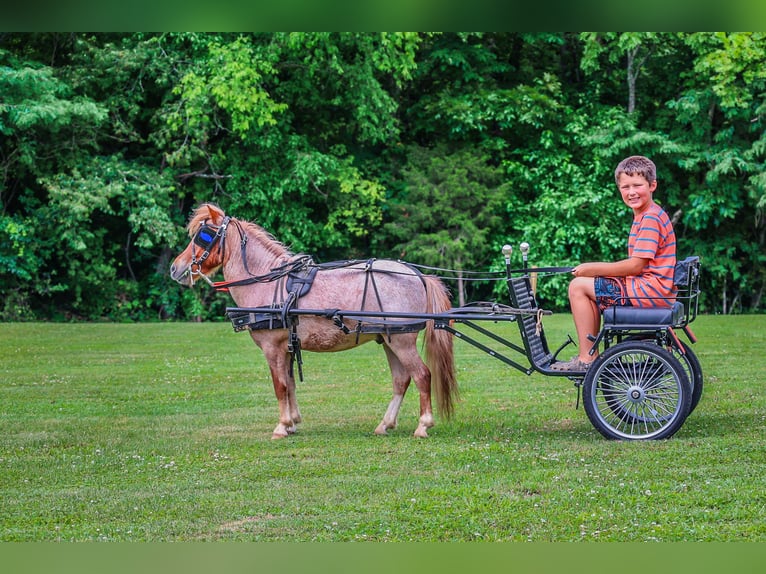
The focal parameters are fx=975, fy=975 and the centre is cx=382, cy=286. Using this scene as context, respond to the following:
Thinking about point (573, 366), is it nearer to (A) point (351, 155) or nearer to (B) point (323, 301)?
(B) point (323, 301)

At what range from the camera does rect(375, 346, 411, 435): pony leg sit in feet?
26.3

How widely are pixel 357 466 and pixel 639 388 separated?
210 cm

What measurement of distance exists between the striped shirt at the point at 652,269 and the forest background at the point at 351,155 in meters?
13.7

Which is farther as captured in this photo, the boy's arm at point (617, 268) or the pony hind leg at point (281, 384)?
the pony hind leg at point (281, 384)

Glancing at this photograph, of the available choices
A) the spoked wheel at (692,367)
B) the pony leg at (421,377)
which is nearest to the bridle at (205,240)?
the pony leg at (421,377)

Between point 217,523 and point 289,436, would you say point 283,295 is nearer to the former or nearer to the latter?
point 289,436

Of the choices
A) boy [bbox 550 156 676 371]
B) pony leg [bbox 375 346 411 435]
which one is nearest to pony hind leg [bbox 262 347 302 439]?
pony leg [bbox 375 346 411 435]

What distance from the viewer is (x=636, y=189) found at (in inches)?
283

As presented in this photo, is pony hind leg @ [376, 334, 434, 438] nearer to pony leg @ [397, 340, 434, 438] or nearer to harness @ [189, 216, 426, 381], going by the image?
pony leg @ [397, 340, 434, 438]

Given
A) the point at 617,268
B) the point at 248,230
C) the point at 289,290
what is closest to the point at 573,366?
the point at 617,268

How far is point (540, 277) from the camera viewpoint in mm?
21688

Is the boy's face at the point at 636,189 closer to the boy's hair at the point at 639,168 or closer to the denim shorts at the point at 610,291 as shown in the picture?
the boy's hair at the point at 639,168

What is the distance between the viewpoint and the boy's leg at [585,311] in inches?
283

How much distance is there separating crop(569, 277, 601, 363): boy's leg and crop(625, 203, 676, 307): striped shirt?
0.90ft
